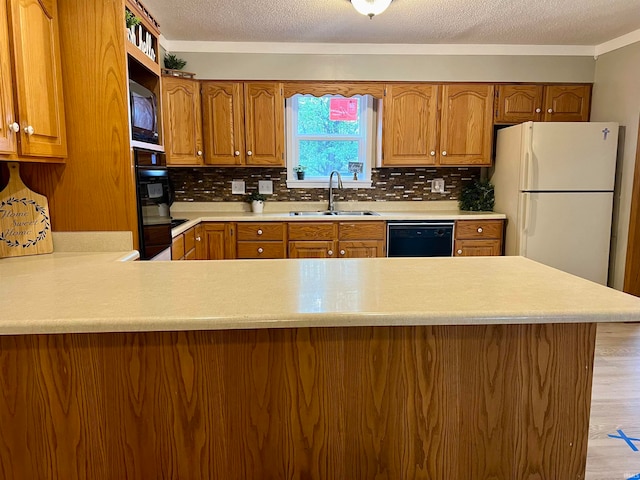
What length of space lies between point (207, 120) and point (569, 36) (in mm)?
3093

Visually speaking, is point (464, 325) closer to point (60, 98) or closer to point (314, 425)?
point (314, 425)

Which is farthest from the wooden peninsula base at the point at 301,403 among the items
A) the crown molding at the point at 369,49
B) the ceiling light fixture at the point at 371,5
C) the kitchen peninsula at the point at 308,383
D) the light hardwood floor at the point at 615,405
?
the crown molding at the point at 369,49

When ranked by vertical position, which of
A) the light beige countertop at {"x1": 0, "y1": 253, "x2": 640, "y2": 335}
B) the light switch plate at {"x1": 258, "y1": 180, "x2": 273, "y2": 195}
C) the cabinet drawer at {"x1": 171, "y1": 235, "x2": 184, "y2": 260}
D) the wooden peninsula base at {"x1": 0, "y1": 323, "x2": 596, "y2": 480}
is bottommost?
the wooden peninsula base at {"x1": 0, "y1": 323, "x2": 596, "y2": 480}

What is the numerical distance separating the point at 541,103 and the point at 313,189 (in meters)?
2.20

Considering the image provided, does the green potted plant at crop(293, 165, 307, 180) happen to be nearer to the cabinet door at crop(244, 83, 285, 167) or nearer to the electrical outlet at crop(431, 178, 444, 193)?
the cabinet door at crop(244, 83, 285, 167)

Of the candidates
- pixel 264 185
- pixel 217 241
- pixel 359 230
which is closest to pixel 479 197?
pixel 359 230

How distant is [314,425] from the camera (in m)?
1.28

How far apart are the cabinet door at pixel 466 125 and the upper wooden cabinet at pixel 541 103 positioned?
0.12 m

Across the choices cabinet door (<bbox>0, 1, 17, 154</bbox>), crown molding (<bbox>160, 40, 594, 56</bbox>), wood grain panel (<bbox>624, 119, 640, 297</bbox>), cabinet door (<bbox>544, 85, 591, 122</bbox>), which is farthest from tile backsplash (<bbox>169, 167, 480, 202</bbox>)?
cabinet door (<bbox>0, 1, 17, 154</bbox>)

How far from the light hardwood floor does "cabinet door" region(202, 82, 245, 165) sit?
123 inches

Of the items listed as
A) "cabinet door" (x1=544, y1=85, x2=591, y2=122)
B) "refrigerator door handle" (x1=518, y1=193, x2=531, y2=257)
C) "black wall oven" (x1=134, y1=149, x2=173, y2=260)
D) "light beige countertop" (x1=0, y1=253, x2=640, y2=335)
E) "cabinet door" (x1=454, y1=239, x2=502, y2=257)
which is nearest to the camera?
"light beige countertop" (x1=0, y1=253, x2=640, y2=335)

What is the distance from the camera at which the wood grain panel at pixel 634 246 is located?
11.8 feet

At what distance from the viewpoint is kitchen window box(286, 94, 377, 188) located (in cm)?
427

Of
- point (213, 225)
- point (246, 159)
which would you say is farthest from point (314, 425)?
point (246, 159)
